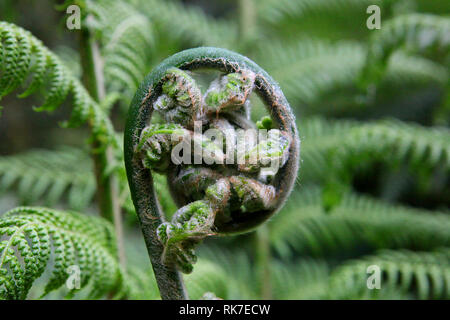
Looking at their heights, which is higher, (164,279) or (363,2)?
(363,2)

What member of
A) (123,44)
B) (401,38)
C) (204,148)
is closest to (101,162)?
(123,44)

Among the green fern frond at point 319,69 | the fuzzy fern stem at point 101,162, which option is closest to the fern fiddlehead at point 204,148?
the fuzzy fern stem at point 101,162

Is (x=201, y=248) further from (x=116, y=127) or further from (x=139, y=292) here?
(x=116, y=127)

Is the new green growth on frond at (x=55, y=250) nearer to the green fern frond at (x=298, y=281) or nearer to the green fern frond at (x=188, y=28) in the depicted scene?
the green fern frond at (x=298, y=281)

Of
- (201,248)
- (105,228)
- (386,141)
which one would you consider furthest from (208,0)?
(105,228)

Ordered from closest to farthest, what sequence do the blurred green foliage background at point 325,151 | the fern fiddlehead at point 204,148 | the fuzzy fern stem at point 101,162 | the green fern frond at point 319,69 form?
the fern fiddlehead at point 204,148 → the fuzzy fern stem at point 101,162 → the blurred green foliage background at point 325,151 → the green fern frond at point 319,69

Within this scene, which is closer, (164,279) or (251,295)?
(164,279)
